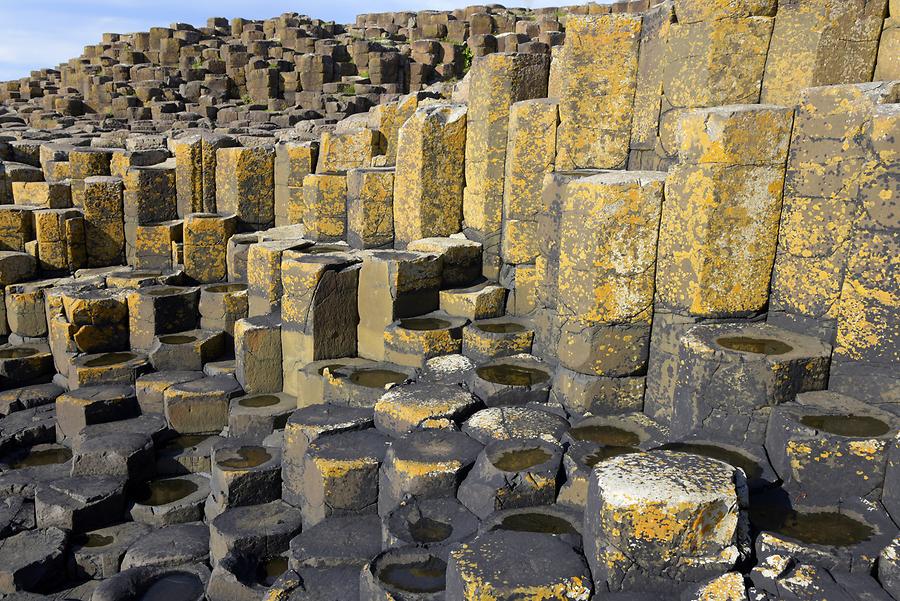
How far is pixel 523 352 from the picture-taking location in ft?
25.1

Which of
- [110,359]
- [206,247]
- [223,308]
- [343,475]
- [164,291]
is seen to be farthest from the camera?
[206,247]

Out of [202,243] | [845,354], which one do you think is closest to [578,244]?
[845,354]

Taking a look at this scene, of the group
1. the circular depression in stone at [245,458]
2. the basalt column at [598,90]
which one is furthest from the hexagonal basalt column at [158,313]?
the basalt column at [598,90]

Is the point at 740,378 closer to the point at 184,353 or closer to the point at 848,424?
the point at 848,424

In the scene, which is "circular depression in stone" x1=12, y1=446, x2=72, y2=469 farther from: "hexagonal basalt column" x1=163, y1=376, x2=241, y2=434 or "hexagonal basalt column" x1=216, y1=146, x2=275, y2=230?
"hexagonal basalt column" x1=216, y1=146, x2=275, y2=230

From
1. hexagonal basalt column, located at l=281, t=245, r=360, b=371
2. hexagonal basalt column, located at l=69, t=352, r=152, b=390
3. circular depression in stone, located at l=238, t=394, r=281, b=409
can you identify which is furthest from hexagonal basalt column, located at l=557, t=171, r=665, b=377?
hexagonal basalt column, located at l=69, t=352, r=152, b=390

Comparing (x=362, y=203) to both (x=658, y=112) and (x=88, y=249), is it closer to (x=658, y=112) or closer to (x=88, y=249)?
(x=658, y=112)

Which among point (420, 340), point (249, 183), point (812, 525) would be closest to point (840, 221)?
point (812, 525)

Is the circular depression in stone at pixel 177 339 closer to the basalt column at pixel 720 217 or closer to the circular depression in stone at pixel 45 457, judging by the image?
the circular depression in stone at pixel 45 457

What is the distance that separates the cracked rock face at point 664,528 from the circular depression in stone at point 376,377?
3.54m

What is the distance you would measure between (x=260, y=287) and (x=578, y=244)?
472 centimetres

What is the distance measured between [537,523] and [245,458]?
11.4 ft

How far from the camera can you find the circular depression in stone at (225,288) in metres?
10.4

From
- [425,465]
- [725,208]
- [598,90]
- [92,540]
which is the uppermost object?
[598,90]
